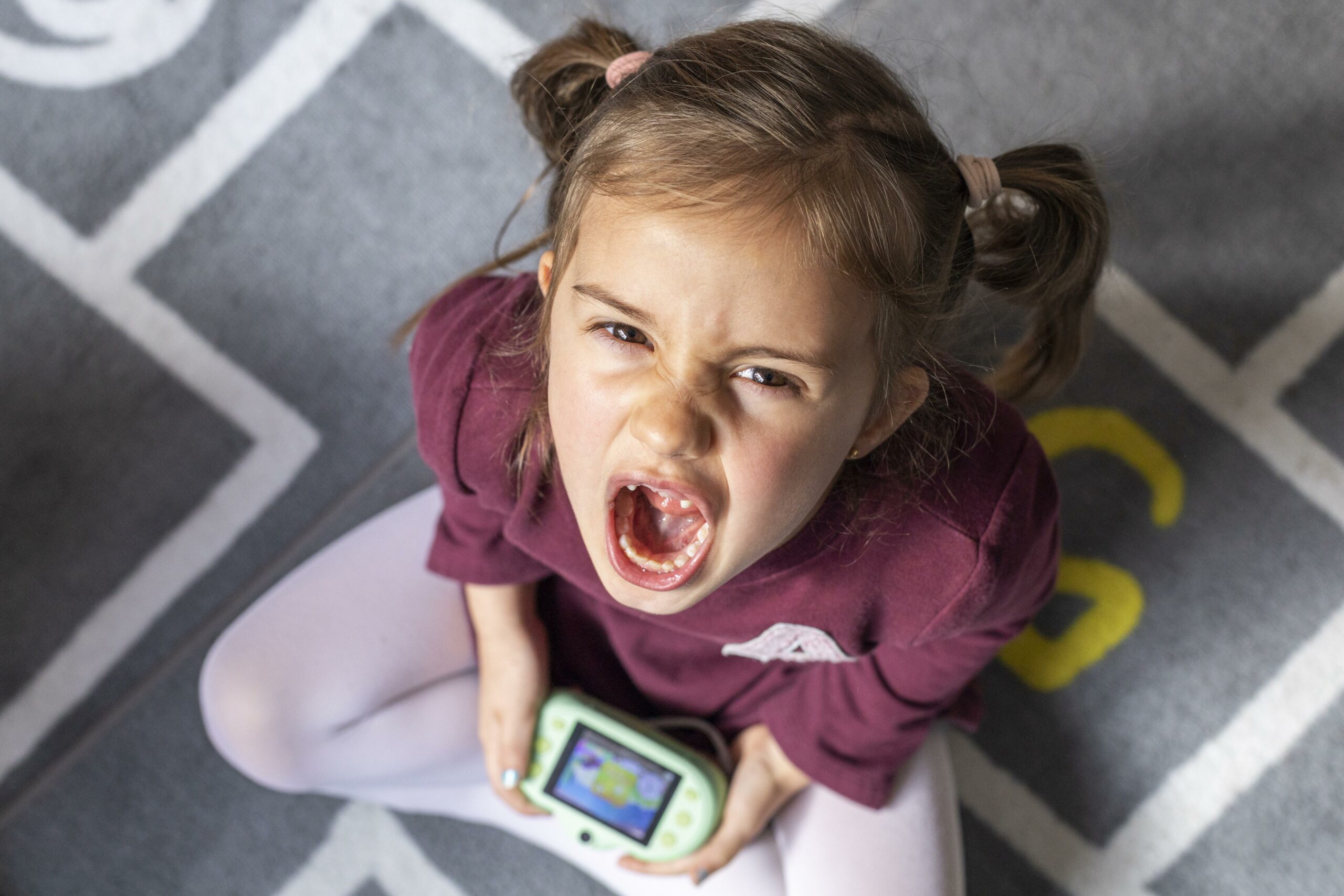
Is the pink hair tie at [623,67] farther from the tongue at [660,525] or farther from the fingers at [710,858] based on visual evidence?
the fingers at [710,858]

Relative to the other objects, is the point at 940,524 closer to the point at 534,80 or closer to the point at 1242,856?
the point at 534,80

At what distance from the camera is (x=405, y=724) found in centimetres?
77

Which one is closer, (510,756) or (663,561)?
(663,561)

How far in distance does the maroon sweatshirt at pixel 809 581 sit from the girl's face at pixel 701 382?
9cm

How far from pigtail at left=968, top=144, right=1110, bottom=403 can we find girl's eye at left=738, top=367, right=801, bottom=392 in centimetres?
16

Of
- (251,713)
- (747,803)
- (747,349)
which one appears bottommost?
(251,713)

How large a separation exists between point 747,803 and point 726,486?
0.35 m

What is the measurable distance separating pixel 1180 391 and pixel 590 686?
573 mm

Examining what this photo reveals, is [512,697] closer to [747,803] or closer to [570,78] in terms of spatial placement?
[747,803]

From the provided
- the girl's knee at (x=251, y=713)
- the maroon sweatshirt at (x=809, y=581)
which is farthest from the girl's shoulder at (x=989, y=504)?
the girl's knee at (x=251, y=713)

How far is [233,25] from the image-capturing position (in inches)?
→ 38.9

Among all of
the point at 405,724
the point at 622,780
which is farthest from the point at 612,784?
the point at 405,724

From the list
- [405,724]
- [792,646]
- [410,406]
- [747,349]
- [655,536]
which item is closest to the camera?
[747,349]

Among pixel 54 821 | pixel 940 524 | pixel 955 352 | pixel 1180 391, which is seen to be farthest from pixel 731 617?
pixel 54 821
